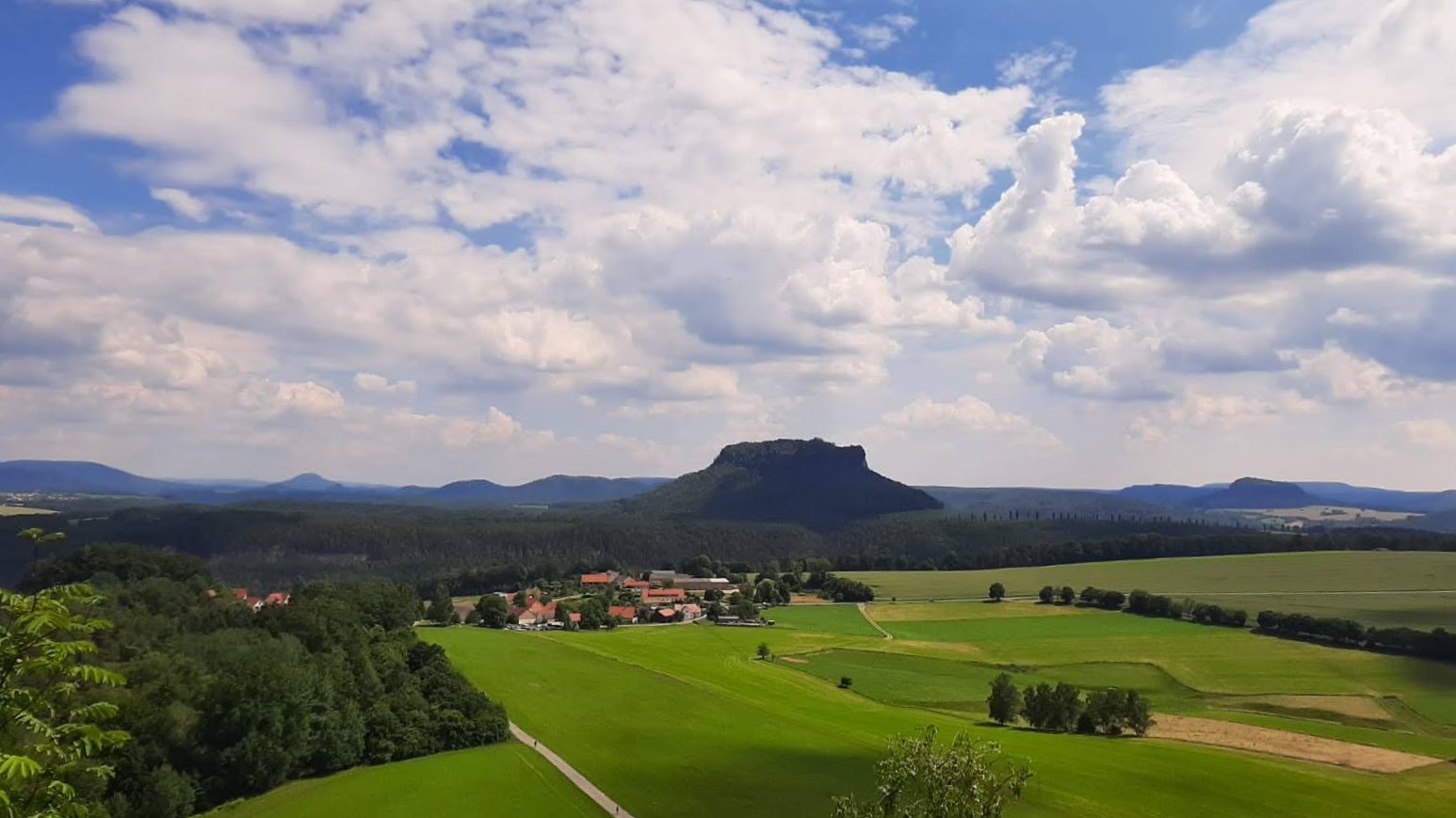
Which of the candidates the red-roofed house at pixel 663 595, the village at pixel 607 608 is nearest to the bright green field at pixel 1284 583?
the village at pixel 607 608

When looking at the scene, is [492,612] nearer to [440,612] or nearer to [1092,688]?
[440,612]

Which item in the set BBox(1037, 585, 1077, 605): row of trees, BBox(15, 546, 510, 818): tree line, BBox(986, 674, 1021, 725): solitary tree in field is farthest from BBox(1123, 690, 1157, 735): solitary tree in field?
BBox(1037, 585, 1077, 605): row of trees

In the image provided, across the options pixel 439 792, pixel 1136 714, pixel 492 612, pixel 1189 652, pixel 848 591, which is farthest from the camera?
pixel 848 591

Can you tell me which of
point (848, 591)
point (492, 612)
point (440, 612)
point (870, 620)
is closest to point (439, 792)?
point (492, 612)

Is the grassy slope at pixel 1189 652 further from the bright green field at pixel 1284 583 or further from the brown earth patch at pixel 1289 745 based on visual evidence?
the brown earth patch at pixel 1289 745

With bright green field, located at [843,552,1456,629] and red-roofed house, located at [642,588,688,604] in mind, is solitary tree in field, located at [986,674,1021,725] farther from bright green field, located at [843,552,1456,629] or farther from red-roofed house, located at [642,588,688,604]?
red-roofed house, located at [642,588,688,604]

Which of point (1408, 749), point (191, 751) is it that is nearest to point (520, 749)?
point (191, 751)
